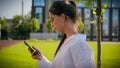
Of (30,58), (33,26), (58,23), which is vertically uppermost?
(58,23)

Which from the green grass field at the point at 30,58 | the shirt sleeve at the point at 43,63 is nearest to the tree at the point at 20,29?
the green grass field at the point at 30,58

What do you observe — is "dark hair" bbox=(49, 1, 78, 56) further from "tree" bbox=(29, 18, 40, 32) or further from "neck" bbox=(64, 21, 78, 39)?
"tree" bbox=(29, 18, 40, 32)

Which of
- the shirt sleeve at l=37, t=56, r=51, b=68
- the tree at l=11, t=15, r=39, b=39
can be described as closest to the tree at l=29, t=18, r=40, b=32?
the tree at l=11, t=15, r=39, b=39

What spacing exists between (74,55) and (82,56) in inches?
0.7

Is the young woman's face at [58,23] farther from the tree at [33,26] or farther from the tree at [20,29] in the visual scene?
the tree at [33,26]

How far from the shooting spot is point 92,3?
1950 mm

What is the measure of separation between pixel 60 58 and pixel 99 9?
1.00m

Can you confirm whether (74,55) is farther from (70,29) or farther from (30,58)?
(30,58)

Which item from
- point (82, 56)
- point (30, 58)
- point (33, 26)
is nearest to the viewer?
point (82, 56)

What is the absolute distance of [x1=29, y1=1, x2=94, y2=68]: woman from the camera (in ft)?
2.10

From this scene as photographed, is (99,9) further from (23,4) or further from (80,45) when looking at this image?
(80,45)

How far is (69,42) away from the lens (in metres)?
0.67

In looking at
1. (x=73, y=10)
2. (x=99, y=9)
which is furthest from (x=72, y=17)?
(x=99, y=9)

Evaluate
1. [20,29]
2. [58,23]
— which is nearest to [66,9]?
[58,23]
